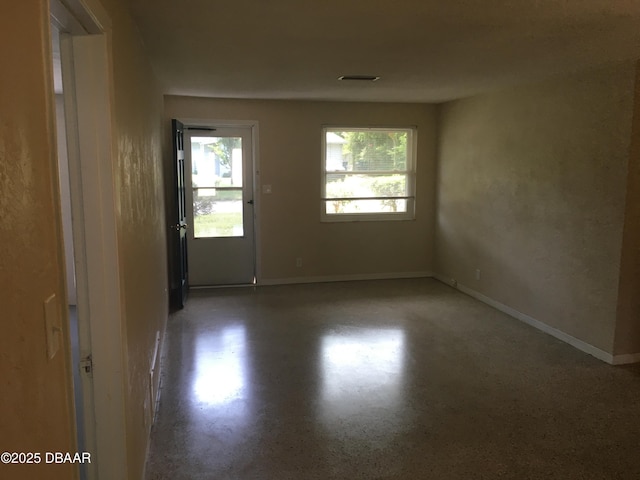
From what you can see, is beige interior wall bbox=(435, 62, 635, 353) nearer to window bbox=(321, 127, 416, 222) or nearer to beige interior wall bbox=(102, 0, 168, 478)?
window bbox=(321, 127, 416, 222)

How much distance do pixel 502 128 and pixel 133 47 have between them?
12.4 ft

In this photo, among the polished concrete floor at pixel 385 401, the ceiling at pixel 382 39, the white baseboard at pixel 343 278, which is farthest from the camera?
the white baseboard at pixel 343 278

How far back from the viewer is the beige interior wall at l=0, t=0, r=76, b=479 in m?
0.79

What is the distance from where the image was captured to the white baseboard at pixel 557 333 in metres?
3.78

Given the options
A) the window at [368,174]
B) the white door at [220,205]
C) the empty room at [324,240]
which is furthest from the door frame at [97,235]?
the window at [368,174]

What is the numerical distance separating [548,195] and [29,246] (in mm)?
4360

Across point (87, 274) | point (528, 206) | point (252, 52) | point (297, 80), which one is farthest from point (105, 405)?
point (528, 206)

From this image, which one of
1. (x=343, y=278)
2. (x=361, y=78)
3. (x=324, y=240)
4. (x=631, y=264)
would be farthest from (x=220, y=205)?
(x=631, y=264)

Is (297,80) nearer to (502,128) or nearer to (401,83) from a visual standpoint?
(401,83)

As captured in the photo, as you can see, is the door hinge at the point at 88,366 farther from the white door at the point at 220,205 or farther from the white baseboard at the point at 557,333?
the white door at the point at 220,205

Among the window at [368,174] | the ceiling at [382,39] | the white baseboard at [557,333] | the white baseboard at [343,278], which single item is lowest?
the white baseboard at [557,333]

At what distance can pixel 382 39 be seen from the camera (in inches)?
115

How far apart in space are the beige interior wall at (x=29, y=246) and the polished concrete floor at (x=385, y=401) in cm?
172

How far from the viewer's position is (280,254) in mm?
6211
